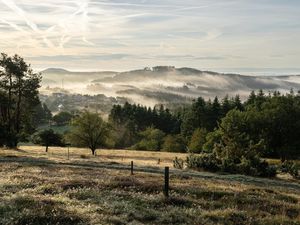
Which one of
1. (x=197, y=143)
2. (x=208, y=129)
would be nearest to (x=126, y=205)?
(x=197, y=143)

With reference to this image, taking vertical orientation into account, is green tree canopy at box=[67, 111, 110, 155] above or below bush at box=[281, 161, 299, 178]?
above

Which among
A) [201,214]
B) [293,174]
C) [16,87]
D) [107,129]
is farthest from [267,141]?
[201,214]

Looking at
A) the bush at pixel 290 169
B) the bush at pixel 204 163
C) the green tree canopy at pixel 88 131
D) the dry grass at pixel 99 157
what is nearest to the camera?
the bush at pixel 204 163

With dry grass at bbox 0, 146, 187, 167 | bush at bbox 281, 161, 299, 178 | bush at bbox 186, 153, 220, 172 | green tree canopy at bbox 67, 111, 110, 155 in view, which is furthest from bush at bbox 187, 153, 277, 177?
green tree canopy at bbox 67, 111, 110, 155

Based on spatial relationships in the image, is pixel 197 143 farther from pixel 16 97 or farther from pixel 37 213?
pixel 37 213

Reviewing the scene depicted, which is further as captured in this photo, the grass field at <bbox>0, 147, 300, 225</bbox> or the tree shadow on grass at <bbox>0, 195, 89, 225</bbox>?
the grass field at <bbox>0, 147, 300, 225</bbox>

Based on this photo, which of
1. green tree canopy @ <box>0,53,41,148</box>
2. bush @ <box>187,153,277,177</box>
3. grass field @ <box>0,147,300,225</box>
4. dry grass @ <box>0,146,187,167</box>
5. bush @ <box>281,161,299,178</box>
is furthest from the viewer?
green tree canopy @ <box>0,53,41,148</box>

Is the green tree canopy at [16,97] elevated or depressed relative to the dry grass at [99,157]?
elevated

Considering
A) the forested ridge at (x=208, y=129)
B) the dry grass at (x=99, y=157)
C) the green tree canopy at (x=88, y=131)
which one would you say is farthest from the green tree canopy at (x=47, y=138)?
the green tree canopy at (x=88, y=131)

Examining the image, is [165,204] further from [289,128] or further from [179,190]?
[289,128]

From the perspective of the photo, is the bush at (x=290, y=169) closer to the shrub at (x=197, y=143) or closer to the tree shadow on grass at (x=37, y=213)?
the tree shadow on grass at (x=37, y=213)

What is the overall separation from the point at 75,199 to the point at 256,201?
9.67 metres

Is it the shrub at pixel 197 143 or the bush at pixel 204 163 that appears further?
the shrub at pixel 197 143

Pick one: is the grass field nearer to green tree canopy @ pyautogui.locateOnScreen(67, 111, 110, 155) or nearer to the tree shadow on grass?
the tree shadow on grass
